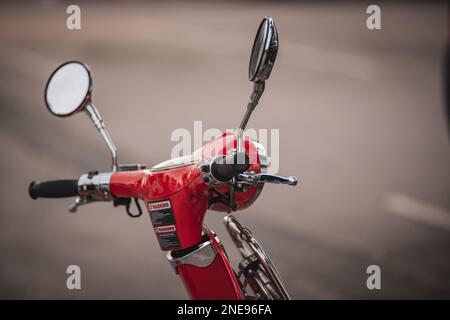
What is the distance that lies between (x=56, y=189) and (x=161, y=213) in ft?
1.33

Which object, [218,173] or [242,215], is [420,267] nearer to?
[242,215]

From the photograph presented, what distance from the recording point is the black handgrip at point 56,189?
1.54 metres

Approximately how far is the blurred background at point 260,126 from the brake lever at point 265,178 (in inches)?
82.5

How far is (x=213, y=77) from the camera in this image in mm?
5582

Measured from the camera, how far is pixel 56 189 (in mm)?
1557

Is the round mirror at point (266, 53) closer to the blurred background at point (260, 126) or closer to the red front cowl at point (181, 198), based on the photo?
the red front cowl at point (181, 198)

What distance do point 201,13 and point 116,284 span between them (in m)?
4.65

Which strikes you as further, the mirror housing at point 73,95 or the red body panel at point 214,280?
the mirror housing at point 73,95

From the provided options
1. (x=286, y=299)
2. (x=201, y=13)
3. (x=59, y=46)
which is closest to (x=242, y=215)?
(x=286, y=299)

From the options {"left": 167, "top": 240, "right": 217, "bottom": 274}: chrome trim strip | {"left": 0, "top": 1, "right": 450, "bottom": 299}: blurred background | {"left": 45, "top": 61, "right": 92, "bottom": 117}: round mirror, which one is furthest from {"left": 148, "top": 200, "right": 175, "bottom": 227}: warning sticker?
{"left": 0, "top": 1, "right": 450, "bottom": 299}: blurred background
